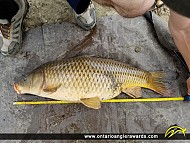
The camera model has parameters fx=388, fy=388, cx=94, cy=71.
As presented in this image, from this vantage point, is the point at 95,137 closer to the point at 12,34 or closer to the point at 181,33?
the point at 181,33

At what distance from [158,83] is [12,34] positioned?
1.05m

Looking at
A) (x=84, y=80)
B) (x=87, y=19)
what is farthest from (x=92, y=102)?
(x=87, y=19)

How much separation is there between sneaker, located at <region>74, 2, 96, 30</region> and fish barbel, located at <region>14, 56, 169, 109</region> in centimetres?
37

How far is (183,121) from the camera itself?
2453 mm

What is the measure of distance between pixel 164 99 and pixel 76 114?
0.57 m

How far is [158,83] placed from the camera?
8.11 feet

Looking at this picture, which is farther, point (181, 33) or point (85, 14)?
point (85, 14)

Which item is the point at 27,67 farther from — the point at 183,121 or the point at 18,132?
the point at 183,121

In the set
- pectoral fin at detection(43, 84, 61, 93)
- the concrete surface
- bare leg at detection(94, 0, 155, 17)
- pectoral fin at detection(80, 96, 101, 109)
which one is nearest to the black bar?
the concrete surface

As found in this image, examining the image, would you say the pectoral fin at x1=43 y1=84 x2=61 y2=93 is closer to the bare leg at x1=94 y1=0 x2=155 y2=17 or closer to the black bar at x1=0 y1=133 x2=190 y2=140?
the black bar at x1=0 y1=133 x2=190 y2=140

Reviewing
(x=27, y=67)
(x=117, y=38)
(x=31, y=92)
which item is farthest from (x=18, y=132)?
(x=117, y=38)

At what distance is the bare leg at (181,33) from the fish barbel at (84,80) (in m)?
0.27

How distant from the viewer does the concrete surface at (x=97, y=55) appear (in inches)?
95.8

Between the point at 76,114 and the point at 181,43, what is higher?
the point at 181,43
